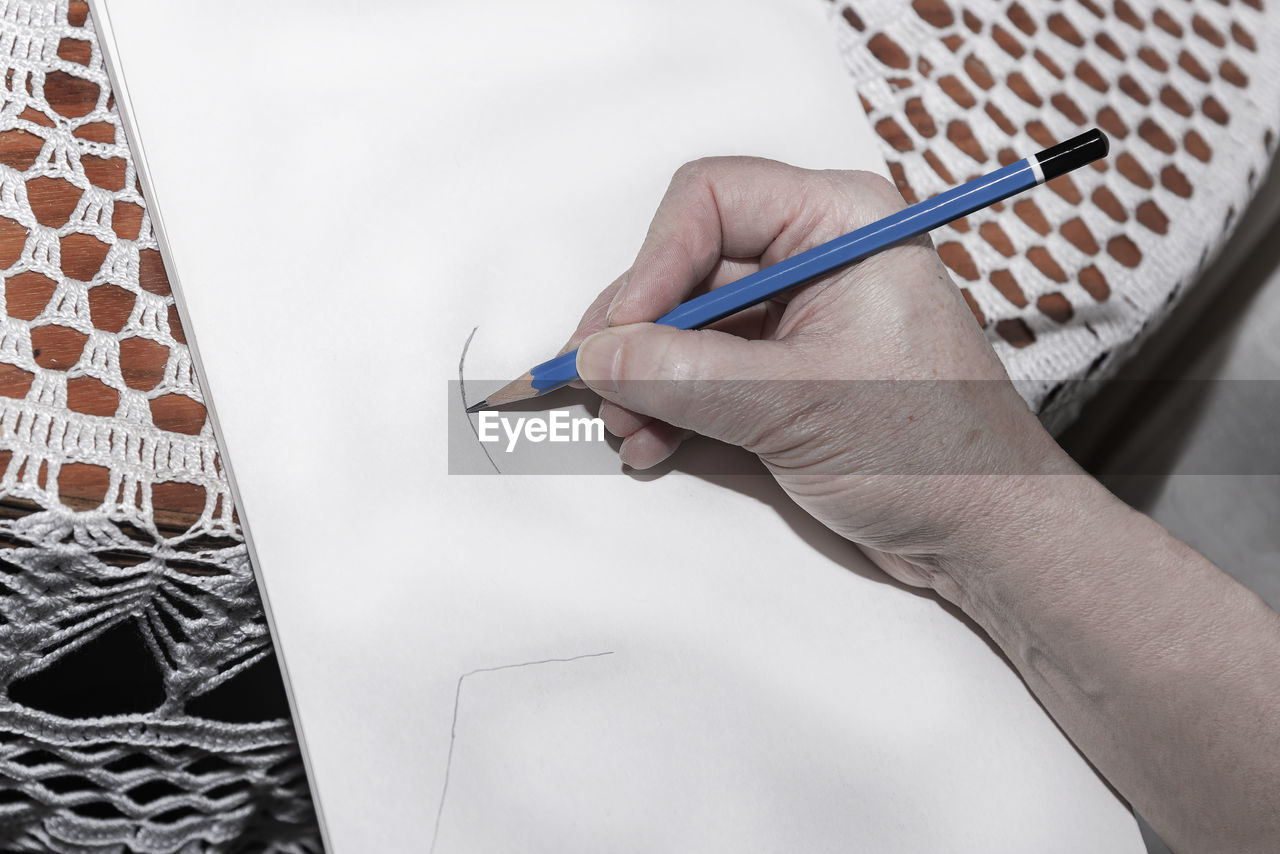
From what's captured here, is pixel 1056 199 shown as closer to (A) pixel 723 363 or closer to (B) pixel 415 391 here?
(A) pixel 723 363

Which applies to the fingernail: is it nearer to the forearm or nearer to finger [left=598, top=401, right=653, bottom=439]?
finger [left=598, top=401, right=653, bottom=439]

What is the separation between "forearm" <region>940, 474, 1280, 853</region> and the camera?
15.0 inches

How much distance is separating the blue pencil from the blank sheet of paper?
0.03m

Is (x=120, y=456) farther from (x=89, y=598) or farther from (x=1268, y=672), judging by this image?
(x=1268, y=672)

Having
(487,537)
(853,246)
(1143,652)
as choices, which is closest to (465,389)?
(487,537)

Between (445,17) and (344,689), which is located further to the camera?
(445,17)

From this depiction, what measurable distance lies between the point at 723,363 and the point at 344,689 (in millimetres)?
201

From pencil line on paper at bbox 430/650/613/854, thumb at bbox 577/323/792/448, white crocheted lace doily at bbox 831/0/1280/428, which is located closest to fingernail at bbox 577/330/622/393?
thumb at bbox 577/323/792/448

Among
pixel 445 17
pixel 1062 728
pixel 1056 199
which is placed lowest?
pixel 1062 728

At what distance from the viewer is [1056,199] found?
20.3 inches

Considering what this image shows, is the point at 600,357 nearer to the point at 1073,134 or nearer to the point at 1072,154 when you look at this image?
the point at 1072,154

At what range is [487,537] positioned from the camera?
1.22 ft

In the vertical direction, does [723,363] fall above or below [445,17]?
below

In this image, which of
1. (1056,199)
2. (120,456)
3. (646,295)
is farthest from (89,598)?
(1056,199)
